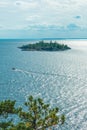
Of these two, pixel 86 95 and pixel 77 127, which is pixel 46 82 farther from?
pixel 77 127

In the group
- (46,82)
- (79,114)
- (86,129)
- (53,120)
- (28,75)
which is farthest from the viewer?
(28,75)

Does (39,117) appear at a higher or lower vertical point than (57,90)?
higher

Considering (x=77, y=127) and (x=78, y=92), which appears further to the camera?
(x=78, y=92)

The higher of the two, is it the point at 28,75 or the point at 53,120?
the point at 53,120

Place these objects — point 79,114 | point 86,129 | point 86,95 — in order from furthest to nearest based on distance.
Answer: point 86,95, point 79,114, point 86,129

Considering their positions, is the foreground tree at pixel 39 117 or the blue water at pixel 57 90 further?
the blue water at pixel 57 90

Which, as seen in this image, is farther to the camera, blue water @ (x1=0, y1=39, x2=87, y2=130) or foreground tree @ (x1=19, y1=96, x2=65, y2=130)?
blue water @ (x1=0, y1=39, x2=87, y2=130)

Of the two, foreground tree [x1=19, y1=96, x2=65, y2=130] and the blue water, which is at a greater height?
foreground tree [x1=19, y1=96, x2=65, y2=130]

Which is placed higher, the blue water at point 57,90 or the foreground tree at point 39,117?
the foreground tree at point 39,117

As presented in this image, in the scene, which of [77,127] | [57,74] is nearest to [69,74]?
[57,74]

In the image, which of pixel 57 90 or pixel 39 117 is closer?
pixel 39 117
